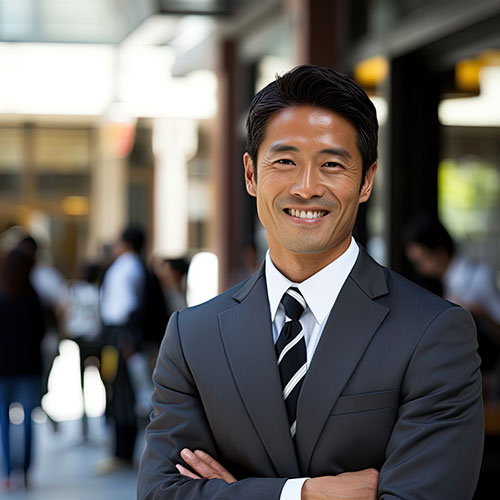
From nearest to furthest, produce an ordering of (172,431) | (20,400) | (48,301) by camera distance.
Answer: (172,431)
(20,400)
(48,301)

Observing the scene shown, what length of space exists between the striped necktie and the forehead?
322 millimetres

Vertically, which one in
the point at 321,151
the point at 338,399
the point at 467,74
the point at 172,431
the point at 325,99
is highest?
the point at 467,74

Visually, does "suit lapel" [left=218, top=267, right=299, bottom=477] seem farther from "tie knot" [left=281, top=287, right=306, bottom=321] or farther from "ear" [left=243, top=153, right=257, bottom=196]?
"ear" [left=243, top=153, right=257, bottom=196]

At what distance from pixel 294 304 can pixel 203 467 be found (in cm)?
39

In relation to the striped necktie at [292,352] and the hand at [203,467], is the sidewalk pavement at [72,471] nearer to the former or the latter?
the hand at [203,467]

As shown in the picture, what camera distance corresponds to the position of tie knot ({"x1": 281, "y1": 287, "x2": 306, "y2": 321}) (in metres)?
2.01

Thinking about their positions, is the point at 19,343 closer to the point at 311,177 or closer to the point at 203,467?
the point at 203,467

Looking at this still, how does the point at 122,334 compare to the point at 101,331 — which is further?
the point at 101,331

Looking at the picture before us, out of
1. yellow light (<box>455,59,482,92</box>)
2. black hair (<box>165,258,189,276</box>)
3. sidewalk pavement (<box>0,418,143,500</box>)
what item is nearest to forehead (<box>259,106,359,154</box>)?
yellow light (<box>455,59,482,92</box>)

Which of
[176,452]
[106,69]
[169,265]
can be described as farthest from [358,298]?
[106,69]

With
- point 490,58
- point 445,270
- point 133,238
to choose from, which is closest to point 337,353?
point 445,270

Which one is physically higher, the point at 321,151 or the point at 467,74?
the point at 467,74

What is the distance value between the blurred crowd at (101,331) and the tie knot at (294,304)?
17.0ft

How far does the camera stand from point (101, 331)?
8.43 meters
